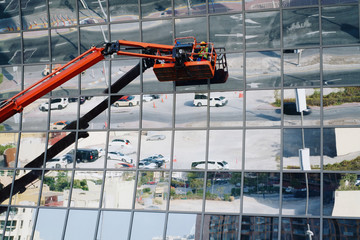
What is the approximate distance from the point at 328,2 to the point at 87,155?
14.6 meters

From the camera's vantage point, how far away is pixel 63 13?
27719 mm

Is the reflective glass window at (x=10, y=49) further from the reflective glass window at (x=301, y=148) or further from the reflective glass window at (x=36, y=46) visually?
the reflective glass window at (x=301, y=148)

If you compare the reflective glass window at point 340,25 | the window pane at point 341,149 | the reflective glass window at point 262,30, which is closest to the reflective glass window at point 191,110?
the reflective glass window at point 262,30

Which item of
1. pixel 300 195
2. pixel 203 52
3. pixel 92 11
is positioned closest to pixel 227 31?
pixel 203 52

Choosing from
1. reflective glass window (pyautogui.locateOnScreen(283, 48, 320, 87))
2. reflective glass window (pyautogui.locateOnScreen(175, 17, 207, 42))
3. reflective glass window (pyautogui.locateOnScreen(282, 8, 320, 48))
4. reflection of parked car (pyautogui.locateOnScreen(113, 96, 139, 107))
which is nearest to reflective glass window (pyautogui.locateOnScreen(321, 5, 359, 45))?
reflective glass window (pyautogui.locateOnScreen(282, 8, 320, 48))

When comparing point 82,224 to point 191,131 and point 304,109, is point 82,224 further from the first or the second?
point 304,109

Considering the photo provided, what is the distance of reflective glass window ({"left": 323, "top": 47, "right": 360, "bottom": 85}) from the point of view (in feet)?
80.4

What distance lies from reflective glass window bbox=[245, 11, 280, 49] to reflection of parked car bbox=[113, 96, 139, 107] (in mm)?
6574

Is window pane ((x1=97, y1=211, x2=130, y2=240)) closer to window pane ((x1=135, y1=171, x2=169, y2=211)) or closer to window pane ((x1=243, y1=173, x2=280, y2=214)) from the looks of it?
window pane ((x1=135, y1=171, x2=169, y2=211))

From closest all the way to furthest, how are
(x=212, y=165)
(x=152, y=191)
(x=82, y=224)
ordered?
(x=212, y=165), (x=152, y=191), (x=82, y=224)

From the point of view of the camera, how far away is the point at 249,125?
25.3 m

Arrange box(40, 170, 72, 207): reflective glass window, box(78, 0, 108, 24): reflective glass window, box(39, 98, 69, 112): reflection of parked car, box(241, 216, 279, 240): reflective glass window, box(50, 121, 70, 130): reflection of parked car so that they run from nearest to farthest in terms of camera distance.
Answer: box(241, 216, 279, 240): reflective glass window < box(40, 170, 72, 207): reflective glass window < box(78, 0, 108, 24): reflective glass window < box(50, 121, 70, 130): reflection of parked car < box(39, 98, 69, 112): reflection of parked car

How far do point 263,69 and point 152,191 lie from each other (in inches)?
329

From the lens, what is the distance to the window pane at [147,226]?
24875 millimetres
